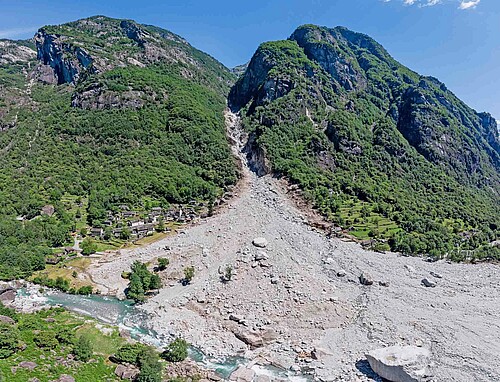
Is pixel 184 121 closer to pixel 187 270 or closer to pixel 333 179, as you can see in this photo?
pixel 333 179

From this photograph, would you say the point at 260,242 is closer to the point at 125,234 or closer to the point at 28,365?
the point at 125,234

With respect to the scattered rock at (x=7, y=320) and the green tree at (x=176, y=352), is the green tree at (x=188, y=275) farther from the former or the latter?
the scattered rock at (x=7, y=320)

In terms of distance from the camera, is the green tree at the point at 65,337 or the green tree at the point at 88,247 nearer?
the green tree at the point at 65,337

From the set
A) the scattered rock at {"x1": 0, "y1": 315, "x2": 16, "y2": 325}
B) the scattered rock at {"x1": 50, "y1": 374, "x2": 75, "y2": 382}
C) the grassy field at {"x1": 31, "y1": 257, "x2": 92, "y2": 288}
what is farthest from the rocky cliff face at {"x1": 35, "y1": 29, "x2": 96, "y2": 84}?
the scattered rock at {"x1": 50, "y1": 374, "x2": 75, "y2": 382}

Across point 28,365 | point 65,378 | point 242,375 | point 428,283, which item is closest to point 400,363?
point 242,375

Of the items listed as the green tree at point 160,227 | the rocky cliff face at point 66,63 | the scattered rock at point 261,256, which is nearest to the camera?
the scattered rock at point 261,256

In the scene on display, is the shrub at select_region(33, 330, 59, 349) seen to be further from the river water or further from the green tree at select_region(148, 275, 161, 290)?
the green tree at select_region(148, 275, 161, 290)

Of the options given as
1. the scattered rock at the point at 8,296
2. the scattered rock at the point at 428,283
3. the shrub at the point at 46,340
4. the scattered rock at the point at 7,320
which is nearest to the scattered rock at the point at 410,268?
the scattered rock at the point at 428,283
